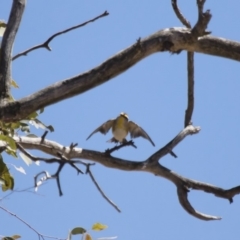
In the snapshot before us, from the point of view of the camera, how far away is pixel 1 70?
2.63 meters

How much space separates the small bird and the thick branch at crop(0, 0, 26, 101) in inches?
126

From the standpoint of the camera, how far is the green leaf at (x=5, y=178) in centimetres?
294

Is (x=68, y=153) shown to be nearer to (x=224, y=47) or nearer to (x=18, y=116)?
(x=18, y=116)

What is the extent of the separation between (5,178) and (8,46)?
67 cm

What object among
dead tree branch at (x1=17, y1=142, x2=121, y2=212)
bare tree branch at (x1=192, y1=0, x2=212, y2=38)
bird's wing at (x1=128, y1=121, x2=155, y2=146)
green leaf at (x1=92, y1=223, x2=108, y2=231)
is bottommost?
green leaf at (x1=92, y1=223, x2=108, y2=231)

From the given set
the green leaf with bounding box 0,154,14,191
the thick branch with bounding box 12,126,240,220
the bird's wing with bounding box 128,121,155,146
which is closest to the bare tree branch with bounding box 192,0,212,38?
the thick branch with bounding box 12,126,240,220

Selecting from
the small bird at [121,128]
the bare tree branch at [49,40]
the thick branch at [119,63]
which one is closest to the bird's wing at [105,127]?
the small bird at [121,128]

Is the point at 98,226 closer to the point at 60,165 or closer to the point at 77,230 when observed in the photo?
the point at 77,230

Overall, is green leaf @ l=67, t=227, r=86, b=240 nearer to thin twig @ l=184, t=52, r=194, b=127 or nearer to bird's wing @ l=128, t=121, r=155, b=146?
thin twig @ l=184, t=52, r=194, b=127

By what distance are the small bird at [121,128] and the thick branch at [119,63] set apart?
3.44 meters

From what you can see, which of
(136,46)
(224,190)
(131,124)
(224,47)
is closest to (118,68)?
(136,46)

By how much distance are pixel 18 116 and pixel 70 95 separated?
0.22 metres

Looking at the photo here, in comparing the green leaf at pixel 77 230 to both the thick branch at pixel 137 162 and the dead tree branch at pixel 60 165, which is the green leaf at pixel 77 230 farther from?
the thick branch at pixel 137 162

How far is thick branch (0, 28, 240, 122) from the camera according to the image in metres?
2.44
